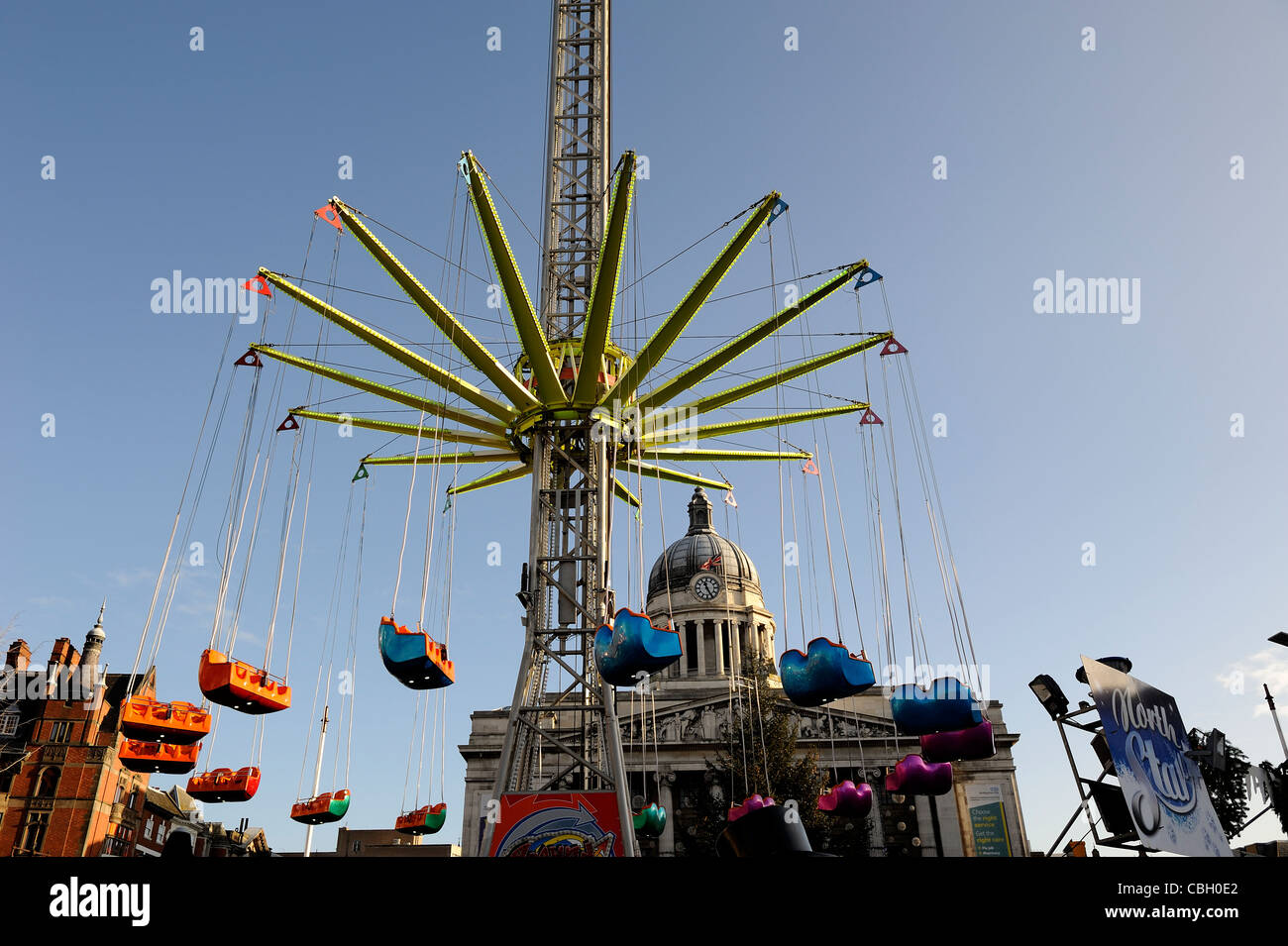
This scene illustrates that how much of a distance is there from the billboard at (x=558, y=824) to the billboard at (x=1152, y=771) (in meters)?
8.57

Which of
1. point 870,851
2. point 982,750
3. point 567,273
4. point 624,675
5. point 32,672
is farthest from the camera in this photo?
point 32,672

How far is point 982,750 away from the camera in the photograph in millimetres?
Result: 18203

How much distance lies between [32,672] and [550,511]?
5260 centimetres

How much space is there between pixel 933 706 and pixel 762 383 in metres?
9.30

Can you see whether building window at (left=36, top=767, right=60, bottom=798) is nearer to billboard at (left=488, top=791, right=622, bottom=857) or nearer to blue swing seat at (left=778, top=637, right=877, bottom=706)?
billboard at (left=488, top=791, right=622, bottom=857)

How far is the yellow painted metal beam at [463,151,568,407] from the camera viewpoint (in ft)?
56.9

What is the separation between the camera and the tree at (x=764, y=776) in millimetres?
40969

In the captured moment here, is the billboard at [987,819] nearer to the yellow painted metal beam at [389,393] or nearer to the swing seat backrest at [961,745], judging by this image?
the swing seat backrest at [961,745]

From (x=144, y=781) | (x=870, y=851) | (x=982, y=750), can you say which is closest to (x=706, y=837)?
(x=870, y=851)

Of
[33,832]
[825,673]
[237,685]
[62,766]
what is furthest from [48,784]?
[825,673]

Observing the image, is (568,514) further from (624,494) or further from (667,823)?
(667,823)

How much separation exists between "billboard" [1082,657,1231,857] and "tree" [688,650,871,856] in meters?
25.3

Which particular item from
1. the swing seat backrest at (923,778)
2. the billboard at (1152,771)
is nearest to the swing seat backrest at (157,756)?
the swing seat backrest at (923,778)
